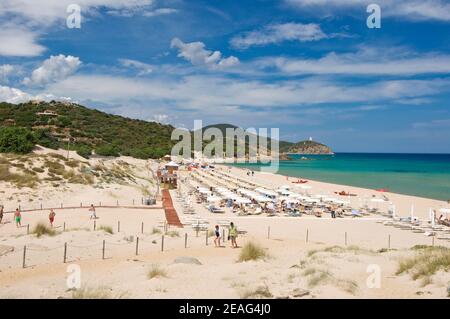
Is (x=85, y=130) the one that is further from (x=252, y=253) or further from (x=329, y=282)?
(x=329, y=282)

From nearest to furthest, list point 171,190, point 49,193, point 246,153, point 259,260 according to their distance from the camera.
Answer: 1. point 259,260
2. point 49,193
3. point 171,190
4. point 246,153

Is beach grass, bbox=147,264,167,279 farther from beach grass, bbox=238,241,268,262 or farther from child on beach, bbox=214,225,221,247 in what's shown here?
child on beach, bbox=214,225,221,247

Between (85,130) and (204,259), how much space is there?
246ft

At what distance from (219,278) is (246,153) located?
146 metres

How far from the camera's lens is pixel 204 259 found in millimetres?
13305

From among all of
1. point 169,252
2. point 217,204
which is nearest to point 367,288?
point 169,252

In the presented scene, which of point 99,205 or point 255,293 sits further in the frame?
point 99,205

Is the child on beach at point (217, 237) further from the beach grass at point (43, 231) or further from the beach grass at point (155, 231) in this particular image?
the beach grass at point (43, 231)

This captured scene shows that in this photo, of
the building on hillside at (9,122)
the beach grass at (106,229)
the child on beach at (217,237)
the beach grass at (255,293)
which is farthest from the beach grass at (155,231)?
the building on hillside at (9,122)

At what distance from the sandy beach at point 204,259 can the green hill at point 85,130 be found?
37.3 m

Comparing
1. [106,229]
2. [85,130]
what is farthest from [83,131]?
[106,229]

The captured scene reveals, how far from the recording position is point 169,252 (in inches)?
576
